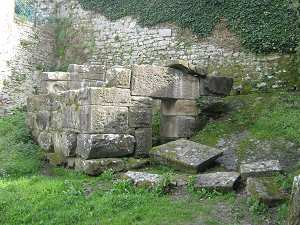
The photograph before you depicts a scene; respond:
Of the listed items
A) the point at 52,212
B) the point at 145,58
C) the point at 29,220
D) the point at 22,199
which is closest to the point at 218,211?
the point at 52,212

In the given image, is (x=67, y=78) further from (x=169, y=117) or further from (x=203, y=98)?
(x=203, y=98)

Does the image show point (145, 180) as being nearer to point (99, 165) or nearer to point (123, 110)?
point (99, 165)

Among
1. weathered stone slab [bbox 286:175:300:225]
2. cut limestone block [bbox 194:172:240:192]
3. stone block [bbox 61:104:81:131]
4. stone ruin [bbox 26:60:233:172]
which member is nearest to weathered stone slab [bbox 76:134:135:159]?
stone ruin [bbox 26:60:233:172]

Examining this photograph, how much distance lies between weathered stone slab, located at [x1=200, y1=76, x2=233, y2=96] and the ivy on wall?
3289 millimetres

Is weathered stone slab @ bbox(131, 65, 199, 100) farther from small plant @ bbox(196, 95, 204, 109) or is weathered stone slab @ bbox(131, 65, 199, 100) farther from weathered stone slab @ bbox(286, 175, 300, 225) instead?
weathered stone slab @ bbox(286, 175, 300, 225)

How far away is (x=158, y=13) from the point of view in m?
12.9

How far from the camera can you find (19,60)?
528 inches

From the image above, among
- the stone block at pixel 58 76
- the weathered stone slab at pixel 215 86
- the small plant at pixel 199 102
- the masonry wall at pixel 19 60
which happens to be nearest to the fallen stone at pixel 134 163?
the small plant at pixel 199 102

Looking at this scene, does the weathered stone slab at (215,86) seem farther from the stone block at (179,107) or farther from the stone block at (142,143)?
the stone block at (142,143)

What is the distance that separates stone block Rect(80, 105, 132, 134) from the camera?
17.8 feet

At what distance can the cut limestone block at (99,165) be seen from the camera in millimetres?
5305

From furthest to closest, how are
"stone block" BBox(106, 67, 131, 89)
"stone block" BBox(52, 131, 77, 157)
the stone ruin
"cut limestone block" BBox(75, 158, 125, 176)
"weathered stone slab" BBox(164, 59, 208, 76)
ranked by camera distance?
"weathered stone slab" BBox(164, 59, 208, 76) → "stone block" BBox(52, 131, 77, 157) → "stone block" BBox(106, 67, 131, 89) → the stone ruin → "cut limestone block" BBox(75, 158, 125, 176)

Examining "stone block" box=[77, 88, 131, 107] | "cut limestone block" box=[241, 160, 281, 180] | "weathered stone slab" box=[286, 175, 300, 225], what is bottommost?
"cut limestone block" box=[241, 160, 281, 180]

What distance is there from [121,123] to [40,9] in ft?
46.3
